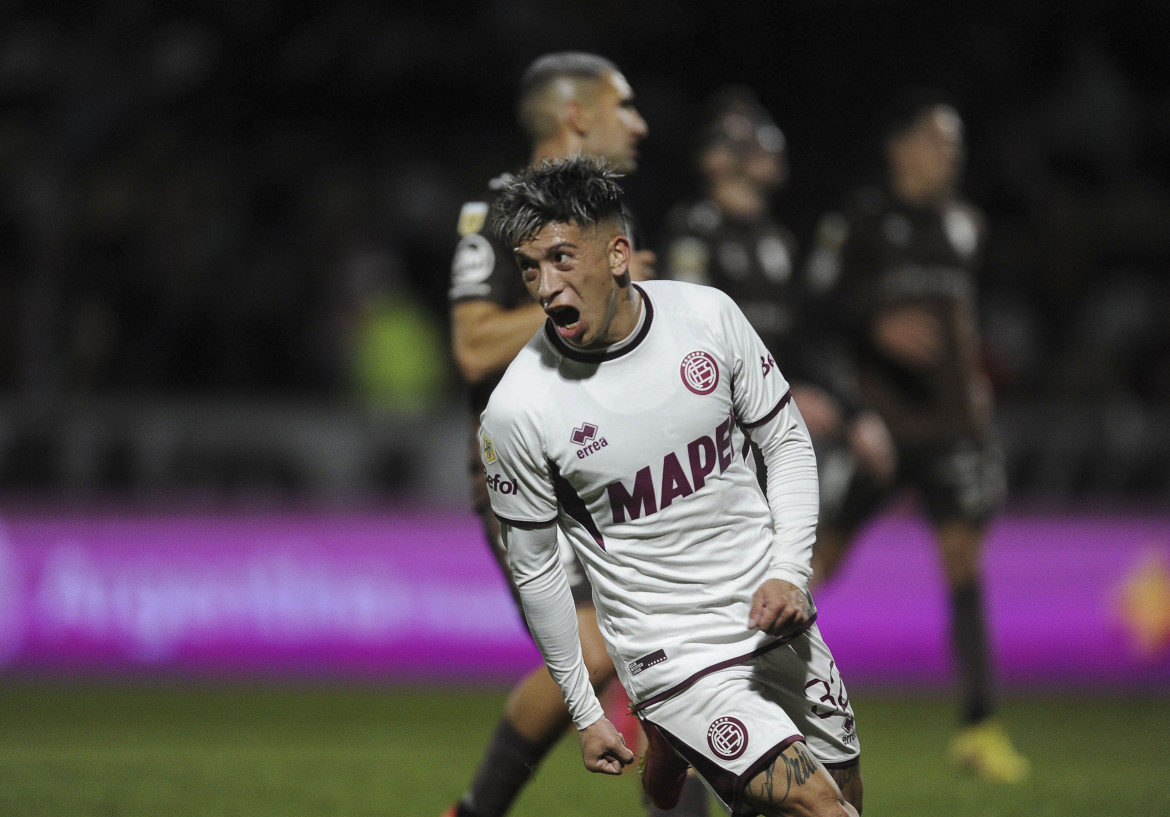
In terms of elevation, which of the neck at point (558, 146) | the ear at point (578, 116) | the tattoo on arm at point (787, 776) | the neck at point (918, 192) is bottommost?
the tattoo on arm at point (787, 776)

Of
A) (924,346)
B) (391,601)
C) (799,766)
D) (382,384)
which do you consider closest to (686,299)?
(799,766)

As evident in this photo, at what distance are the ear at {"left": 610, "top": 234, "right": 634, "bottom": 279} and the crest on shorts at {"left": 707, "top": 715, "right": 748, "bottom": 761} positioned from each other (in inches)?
37.4

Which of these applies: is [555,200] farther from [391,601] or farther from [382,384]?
[382,384]

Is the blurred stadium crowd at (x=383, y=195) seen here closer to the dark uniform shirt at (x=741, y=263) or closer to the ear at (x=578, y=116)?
the dark uniform shirt at (x=741, y=263)

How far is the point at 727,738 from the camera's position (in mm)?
3113

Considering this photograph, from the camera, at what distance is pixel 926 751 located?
6719mm

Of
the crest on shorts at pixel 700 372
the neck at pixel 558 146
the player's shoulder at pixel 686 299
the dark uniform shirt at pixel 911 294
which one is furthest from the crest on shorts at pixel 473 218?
the dark uniform shirt at pixel 911 294

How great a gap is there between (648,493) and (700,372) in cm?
28

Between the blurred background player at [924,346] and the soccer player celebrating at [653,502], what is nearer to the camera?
the soccer player celebrating at [653,502]

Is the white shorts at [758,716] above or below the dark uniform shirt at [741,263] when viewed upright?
below

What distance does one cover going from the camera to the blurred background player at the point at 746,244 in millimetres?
6594

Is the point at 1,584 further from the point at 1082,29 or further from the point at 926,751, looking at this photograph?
the point at 1082,29

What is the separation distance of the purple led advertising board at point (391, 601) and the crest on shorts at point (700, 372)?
5.94 m

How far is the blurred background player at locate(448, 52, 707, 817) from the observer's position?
4043 mm
